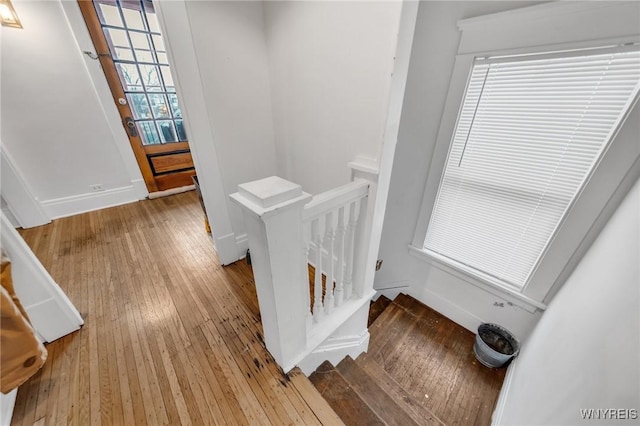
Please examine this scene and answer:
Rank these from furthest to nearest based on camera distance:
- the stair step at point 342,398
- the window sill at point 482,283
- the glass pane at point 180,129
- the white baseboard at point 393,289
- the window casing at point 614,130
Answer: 1. the glass pane at point 180,129
2. the white baseboard at point 393,289
3. the window sill at point 482,283
4. the stair step at point 342,398
5. the window casing at point 614,130

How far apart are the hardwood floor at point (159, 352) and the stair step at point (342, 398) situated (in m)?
0.23

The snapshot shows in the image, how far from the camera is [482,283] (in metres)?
1.60

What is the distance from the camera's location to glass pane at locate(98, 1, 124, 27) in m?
2.34

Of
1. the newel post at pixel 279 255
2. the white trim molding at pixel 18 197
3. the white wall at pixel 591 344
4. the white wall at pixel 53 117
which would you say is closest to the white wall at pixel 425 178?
the white wall at pixel 591 344

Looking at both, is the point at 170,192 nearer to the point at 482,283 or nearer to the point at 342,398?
the point at 342,398

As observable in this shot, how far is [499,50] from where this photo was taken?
45.9 inches

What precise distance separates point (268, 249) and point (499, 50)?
1.58m

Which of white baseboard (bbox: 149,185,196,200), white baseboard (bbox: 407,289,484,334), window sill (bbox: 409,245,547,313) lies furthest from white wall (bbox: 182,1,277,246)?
white baseboard (bbox: 149,185,196,200)

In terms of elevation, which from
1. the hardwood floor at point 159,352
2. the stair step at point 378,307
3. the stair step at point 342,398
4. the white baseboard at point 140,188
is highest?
the white baseboard at point 140,188

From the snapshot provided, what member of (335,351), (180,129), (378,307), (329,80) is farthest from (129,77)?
(378,307)

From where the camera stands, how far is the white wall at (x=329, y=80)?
1.02 m

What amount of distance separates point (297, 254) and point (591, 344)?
41.4 inches

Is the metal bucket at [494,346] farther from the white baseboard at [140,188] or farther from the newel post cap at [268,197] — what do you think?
the white baseboard at [140,188]

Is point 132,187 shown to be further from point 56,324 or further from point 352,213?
point 352,213
